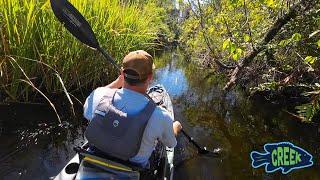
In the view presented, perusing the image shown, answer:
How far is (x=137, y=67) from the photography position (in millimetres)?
3061

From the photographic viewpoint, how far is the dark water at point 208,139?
4.97 m

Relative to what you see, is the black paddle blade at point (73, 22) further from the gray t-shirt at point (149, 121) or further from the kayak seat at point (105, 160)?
the kayak seat at point (105, 160)

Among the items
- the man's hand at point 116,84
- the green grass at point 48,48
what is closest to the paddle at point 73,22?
the green grass at point 48,48

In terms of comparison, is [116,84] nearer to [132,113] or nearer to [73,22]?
[132,113]

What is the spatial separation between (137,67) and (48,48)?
321cm

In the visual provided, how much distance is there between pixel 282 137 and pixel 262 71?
2390mm

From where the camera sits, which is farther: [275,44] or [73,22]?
[275,44]

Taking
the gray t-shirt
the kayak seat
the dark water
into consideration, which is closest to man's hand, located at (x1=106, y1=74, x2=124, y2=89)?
the gray t-shirt

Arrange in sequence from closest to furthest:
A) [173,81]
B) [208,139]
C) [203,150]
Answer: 1. [203,150]
2. [208,139]
3. [173,81]

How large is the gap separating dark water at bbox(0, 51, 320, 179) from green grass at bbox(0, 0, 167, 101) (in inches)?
24.6

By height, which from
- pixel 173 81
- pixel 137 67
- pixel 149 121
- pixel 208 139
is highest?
pixel 137 67

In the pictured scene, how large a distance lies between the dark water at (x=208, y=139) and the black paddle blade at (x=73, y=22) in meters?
1.49

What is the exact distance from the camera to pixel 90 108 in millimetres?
3346

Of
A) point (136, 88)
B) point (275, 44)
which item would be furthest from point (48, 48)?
point (275, 44)
